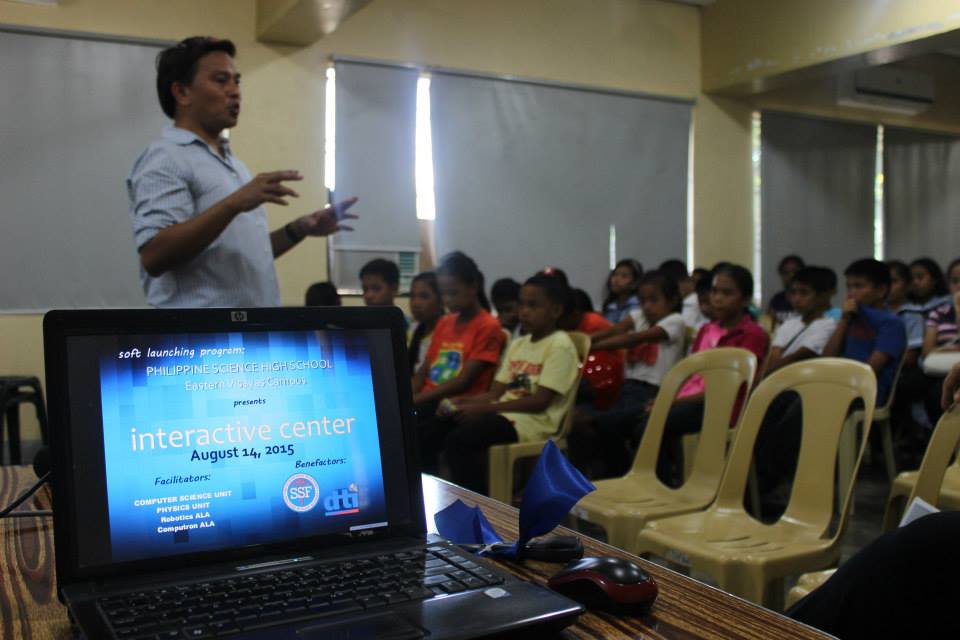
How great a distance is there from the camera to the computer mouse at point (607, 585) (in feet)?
2.25

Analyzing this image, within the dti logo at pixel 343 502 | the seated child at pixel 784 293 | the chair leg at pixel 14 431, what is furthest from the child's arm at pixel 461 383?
the seated child at pixel 784 293

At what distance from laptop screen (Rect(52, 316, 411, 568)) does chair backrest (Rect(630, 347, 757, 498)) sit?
163cm

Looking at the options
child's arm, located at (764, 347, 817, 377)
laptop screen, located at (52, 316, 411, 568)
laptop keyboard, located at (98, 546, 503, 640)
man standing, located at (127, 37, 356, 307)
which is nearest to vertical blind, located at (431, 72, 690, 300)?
child's arm, located at (764, 347, 817, 377)

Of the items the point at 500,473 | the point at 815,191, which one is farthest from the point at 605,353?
the point at 815,191

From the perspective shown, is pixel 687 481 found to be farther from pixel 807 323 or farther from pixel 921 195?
pixel 921 195

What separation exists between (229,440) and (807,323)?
11.9ft

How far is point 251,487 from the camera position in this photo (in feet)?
2.55

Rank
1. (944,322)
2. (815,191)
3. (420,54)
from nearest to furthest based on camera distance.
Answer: (944,322) → (420,54) → (815,191)

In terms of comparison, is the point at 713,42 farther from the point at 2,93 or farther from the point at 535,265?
the point at 2,93

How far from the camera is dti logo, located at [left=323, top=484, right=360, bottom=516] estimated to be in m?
0.80

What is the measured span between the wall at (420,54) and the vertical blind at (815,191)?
0.90 ft

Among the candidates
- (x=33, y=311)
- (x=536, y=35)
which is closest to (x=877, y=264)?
(x=536, y=35)

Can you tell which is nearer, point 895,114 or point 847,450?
point 847,450

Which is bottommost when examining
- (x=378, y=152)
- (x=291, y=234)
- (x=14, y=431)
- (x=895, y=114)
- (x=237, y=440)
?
(x=14, y=431)
